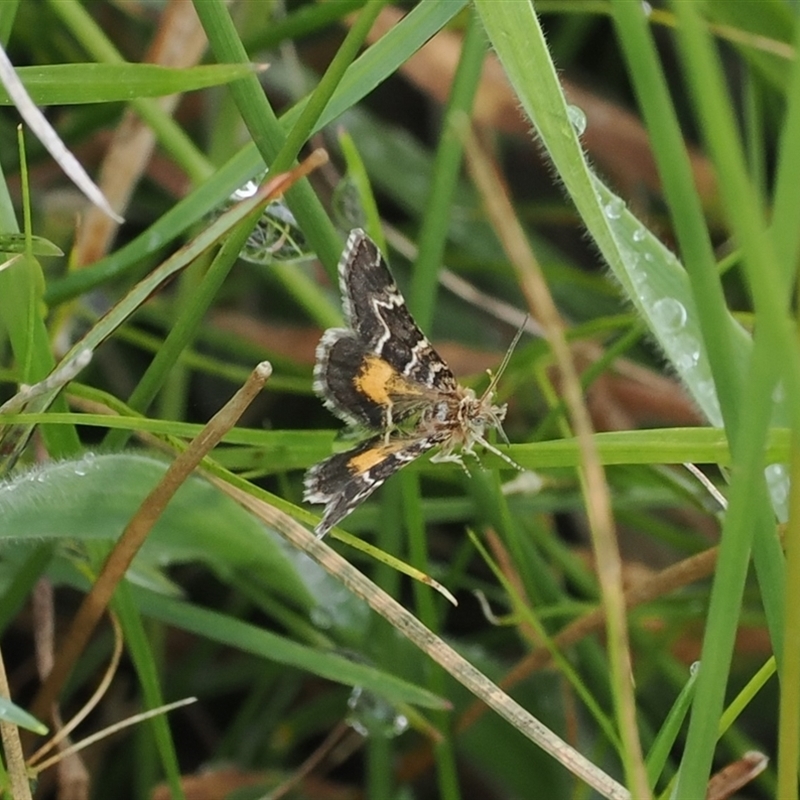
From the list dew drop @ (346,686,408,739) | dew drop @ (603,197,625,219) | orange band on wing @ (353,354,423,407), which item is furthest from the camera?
dew drop @ (346,686,408,739)

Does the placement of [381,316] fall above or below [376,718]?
above

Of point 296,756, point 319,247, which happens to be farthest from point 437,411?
point 296,756

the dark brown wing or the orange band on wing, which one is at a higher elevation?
the dark brown wing

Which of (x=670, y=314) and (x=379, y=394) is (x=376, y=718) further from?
(x=670, y=314)

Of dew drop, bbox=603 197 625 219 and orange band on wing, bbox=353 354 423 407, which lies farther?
orange band on wing, bbox=353 354 423 407

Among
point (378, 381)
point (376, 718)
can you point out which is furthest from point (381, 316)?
point (376, 718)

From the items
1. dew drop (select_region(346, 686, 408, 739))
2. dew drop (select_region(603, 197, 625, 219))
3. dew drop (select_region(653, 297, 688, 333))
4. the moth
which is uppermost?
dew drop (select_region(603, 197, 625, 219))

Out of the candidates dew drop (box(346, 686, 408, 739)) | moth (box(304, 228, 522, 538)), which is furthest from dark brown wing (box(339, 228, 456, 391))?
dew drop (box(346, 686, 408, 739))

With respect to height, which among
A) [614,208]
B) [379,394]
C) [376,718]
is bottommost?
[376,718]

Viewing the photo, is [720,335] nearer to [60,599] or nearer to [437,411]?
[437,411]

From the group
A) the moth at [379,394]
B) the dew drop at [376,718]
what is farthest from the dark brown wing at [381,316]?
the dew drop at [376,718]

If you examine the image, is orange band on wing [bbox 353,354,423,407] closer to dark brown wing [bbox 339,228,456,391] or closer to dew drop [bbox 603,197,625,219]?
dark brown wing [bbox 339,228,456,391]
